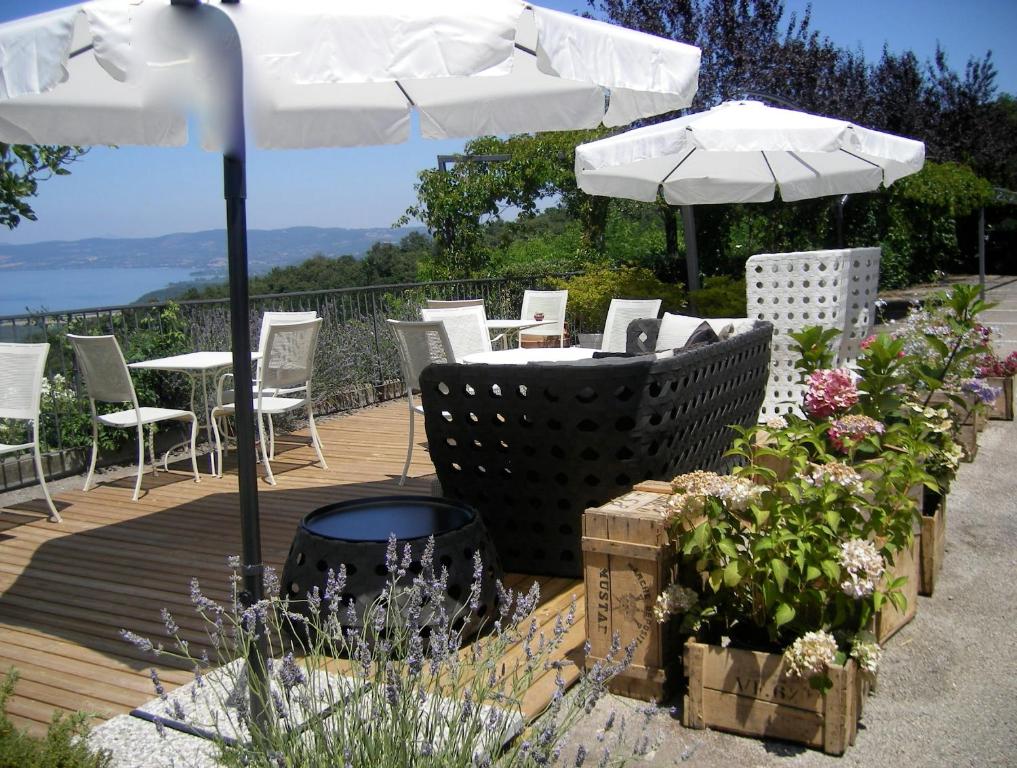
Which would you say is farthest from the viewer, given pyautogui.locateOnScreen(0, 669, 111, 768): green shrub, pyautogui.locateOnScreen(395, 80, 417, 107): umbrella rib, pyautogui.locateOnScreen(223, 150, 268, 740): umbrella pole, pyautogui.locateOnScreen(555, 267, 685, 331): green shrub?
pyautogui.locateOnScreen(555, 267, 685, 331): green shrub

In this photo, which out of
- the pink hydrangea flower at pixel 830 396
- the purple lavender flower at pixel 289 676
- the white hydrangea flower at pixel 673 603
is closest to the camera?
the purple lavender flower at pixel 289 676

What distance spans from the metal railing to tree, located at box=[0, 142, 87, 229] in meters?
0.76

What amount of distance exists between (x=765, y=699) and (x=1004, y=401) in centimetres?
570

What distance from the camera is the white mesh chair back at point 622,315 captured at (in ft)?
23.3

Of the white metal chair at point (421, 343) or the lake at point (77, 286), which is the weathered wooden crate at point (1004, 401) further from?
the lake at point (77, 286)

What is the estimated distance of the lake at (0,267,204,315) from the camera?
251 inches

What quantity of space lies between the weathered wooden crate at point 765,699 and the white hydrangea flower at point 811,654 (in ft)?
0.15

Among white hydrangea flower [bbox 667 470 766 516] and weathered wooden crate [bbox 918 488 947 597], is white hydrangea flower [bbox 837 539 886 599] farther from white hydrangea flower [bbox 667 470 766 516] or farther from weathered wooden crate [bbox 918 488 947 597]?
weathered wooden crate [bbox 918 488 947 597]

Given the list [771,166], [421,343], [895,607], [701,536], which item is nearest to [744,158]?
[771,166]

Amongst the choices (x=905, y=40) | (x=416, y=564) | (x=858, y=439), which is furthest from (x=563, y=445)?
(x=905, y=40)

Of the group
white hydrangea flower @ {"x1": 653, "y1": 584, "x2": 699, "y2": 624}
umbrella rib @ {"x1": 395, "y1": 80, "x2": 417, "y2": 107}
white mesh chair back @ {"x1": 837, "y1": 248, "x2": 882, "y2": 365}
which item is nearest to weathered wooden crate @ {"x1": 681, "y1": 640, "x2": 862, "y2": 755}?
white hydrangea flower @ {"x1": 653, "y1": 584, "x2": 699, "y2": 624}

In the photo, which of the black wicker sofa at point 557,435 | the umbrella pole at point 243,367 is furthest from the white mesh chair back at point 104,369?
the umbrella pole at point 243,367

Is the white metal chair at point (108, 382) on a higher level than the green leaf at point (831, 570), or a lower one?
higher

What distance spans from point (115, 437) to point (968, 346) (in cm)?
567
